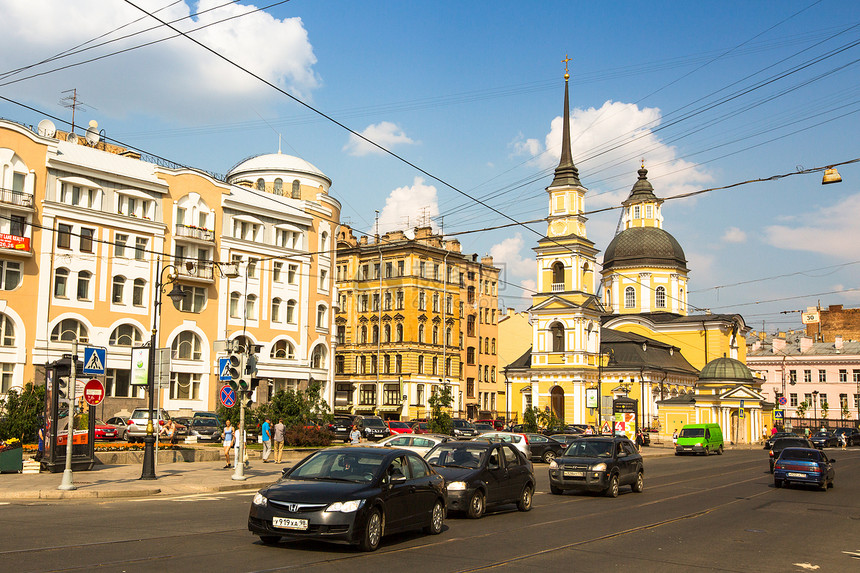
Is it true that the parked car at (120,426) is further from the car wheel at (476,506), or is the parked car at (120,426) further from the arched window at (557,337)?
the arched window at (557,337)

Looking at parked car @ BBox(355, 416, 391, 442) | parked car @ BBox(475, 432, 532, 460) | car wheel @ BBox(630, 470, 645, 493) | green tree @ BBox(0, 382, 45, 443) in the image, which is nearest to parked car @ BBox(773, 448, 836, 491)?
car wheel @ BBox(630, 470, 645, 493)

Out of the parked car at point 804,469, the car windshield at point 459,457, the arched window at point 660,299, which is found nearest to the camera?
the car windshield at point 459,457

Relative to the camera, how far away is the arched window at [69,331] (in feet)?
162

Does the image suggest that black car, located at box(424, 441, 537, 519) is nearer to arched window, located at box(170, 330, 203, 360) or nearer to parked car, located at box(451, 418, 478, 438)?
parked car, located at box(451, 418, 478, 438)

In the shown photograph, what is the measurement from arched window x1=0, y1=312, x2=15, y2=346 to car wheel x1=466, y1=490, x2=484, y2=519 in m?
39.8

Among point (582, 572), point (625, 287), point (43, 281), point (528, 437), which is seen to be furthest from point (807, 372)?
point (582, 572)

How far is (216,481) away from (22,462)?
19.6ft

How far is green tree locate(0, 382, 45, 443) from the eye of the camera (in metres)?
27.6

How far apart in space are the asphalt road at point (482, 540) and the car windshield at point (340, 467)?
1.01 metres

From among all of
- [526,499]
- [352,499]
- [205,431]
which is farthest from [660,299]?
[352,499]

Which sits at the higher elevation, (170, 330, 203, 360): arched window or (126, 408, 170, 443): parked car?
(170, 330, 203, 360): arched window

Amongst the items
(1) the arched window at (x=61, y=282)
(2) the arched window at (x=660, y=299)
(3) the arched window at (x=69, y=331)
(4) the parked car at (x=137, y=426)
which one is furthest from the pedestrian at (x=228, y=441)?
(2) the arched window at (x=660, y=299)

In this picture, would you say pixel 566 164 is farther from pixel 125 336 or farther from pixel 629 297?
pixel 125 336

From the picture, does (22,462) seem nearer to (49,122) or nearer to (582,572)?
(582,572)
